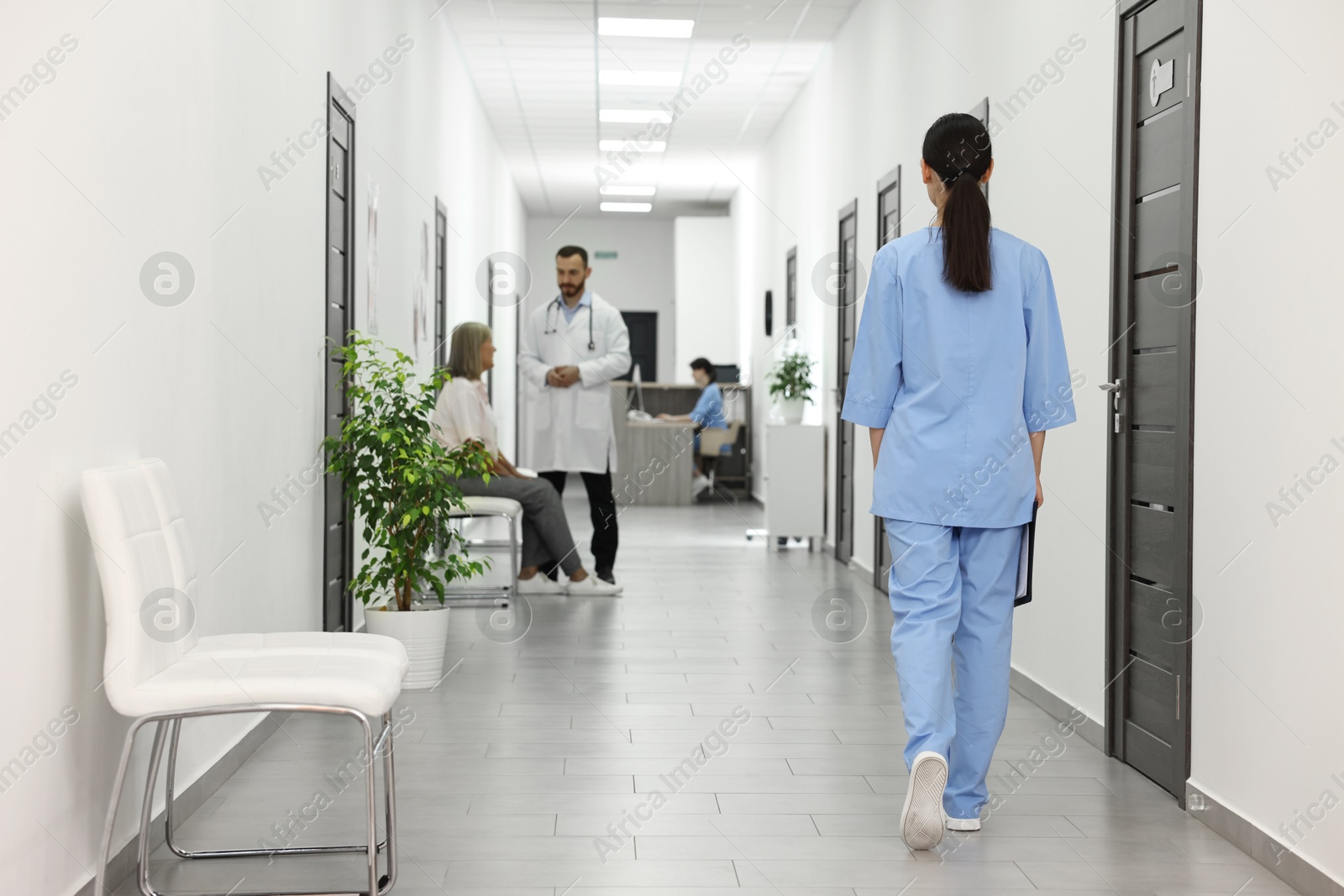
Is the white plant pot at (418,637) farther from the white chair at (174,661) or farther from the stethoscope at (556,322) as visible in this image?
the stethoscope at (556,322)

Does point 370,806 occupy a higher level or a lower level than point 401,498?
lower

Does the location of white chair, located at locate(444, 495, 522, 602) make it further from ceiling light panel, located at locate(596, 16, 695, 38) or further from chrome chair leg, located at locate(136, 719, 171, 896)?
ceiling light panel, located at locate(596, 16, 695, 38)

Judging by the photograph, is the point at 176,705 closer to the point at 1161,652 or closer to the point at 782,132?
the point at 1161,652

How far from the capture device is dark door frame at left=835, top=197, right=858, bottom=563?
23.1 ft

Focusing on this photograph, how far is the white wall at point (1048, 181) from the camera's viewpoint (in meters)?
3.40

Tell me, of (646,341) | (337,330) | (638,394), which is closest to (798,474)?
(337,330)

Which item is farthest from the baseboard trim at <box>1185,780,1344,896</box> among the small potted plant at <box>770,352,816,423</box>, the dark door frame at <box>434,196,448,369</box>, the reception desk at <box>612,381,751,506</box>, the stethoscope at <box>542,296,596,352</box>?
the reception desk at <box>612,381,751,506</box>

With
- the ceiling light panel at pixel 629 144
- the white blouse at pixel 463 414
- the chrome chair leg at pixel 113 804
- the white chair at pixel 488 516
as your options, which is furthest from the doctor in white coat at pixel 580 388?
the ceiling light panel at pixel 629 144

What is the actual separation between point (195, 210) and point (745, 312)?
10.1 metres

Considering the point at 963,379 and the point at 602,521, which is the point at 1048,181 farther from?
the point at 602,521

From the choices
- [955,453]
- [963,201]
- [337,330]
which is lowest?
[955,453]

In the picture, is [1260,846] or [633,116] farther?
[633,116]

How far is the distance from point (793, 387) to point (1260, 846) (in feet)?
19.1

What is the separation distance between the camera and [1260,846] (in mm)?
2420
